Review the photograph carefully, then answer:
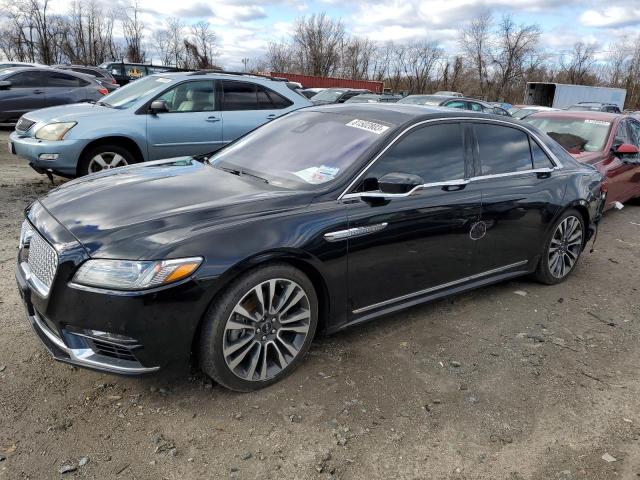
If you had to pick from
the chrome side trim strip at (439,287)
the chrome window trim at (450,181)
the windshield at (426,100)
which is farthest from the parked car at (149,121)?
the windshield at (426,100)

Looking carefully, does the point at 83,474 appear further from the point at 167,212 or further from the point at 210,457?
the point at 167,212

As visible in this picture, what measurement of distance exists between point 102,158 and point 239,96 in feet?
7.15

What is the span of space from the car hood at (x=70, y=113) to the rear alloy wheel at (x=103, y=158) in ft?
1.43

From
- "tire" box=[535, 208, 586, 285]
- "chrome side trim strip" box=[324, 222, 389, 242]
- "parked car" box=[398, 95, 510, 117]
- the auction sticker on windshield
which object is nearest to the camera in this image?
"chrome side trim strip" box=[324, 222, 389, 242]

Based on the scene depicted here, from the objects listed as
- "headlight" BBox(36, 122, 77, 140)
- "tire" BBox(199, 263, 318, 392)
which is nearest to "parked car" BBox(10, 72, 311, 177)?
"headlight" BBox(36, 122, 77, 140)

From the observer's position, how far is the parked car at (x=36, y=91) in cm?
1166

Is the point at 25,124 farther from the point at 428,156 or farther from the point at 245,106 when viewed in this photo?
the point at 428,156

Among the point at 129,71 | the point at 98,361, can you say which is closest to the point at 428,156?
the point at 98,361

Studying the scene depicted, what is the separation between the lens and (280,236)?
9.18 feet

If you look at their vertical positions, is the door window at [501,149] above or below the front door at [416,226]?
above

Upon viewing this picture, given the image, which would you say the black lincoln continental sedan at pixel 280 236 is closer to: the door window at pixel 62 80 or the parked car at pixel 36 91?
the parked car at pixel 36 91

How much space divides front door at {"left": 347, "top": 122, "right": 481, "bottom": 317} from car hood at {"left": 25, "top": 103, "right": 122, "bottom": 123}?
4.77m

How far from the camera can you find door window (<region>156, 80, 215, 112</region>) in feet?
23.3

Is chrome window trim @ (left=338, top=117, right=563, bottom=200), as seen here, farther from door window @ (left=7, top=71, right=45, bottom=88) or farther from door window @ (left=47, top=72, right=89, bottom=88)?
door window @ (left=7, top=71, right=45, bottom=88)
